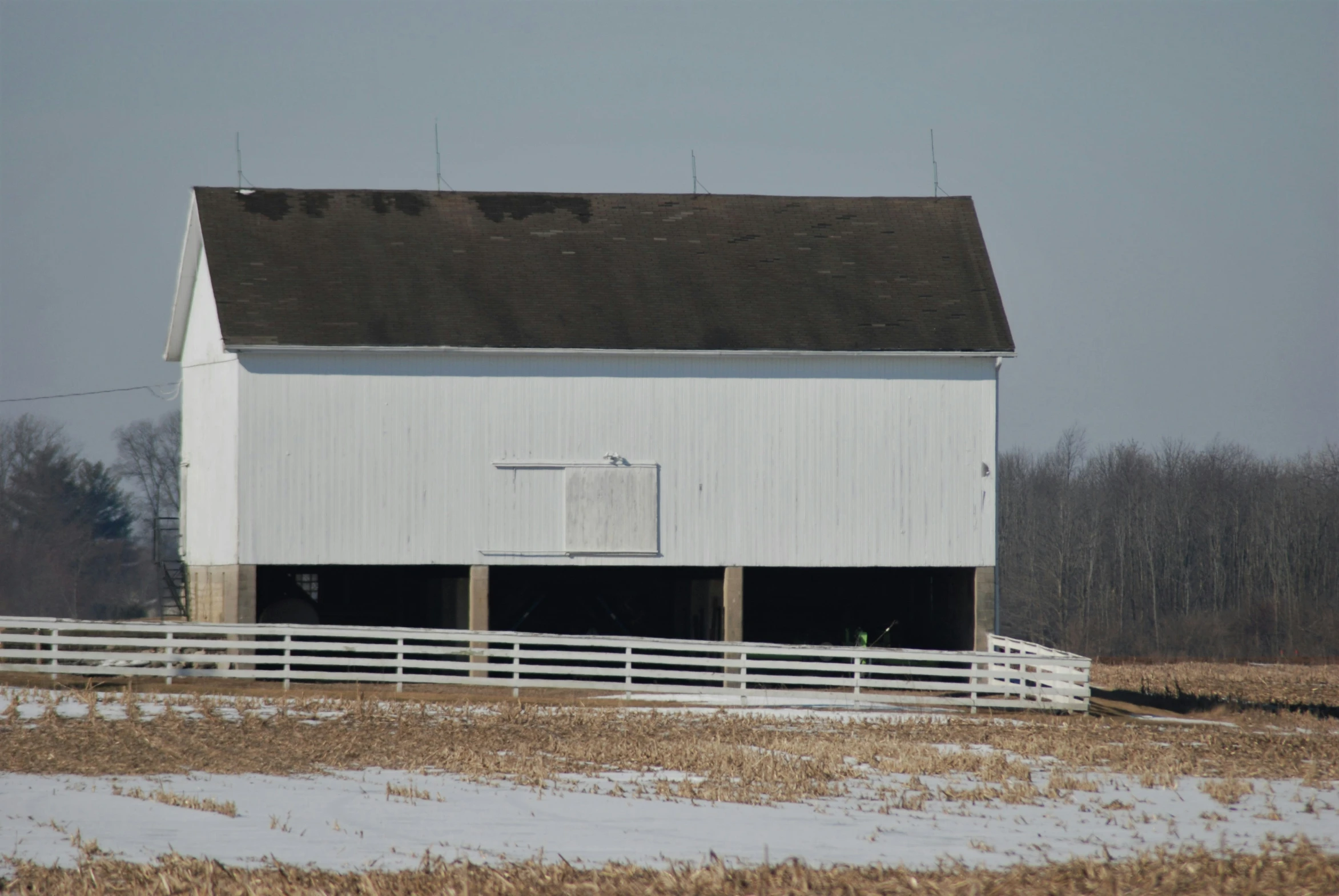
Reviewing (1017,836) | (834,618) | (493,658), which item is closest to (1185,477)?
(834,618)

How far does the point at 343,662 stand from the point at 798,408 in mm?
9662

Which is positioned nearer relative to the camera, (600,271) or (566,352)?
(566,352)

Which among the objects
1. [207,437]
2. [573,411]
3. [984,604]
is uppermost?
[573,411]

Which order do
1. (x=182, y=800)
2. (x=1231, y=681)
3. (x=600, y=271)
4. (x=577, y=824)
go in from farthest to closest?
(x=1231, y=681) → (x=600, y=271) → (x=182, y=800) → (x=577, y=824)

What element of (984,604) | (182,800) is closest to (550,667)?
(984,604)

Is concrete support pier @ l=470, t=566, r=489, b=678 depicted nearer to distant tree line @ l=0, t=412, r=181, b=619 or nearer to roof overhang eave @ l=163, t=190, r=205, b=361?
roof overhang eave @ l=163, t=190, r=205, b=361

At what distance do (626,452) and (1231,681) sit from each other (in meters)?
13.8

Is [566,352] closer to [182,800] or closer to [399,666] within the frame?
[399,666]

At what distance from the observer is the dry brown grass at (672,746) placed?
649 inches

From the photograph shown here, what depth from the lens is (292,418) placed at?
2848 centimetres

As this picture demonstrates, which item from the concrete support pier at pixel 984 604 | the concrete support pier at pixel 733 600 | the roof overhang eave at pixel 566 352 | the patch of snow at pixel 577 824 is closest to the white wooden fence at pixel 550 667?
the concrete support pier at pixel 984 604

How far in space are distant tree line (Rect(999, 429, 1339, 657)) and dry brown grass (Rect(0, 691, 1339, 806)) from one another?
1972 inches

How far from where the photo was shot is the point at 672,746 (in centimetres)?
1873

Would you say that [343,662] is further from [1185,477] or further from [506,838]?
[1185,477]
